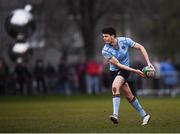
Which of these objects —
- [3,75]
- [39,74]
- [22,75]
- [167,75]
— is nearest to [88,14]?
[39,74]

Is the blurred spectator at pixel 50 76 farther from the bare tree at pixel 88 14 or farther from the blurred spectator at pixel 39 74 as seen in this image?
the bare tree at pixel 88 14

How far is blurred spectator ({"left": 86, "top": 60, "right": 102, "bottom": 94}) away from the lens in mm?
42344

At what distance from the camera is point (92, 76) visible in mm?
42688

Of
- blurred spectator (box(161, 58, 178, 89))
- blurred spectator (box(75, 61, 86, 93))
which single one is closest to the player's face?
blurred spectator (box(161, 58, 178, 89))

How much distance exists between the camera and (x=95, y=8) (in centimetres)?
5072

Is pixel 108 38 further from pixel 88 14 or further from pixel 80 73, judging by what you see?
pixel 88 14

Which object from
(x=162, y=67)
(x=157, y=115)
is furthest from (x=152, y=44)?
(x=157, y=115)

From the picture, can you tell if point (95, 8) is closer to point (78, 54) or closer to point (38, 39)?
point (38, 39)

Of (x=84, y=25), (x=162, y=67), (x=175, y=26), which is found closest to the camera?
(x=162, y=67)

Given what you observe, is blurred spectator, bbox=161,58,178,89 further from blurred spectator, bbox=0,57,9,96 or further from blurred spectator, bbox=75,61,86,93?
blurred spectator, bbox=0,57,9,96

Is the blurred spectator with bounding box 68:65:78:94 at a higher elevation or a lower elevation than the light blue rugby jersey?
lower

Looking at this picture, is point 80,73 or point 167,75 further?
point 80,73

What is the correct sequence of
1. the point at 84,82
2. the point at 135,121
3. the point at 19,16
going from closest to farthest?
the point at 135,121 → the point at 19,16 → the point at 84,82

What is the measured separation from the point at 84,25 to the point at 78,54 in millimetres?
22848
